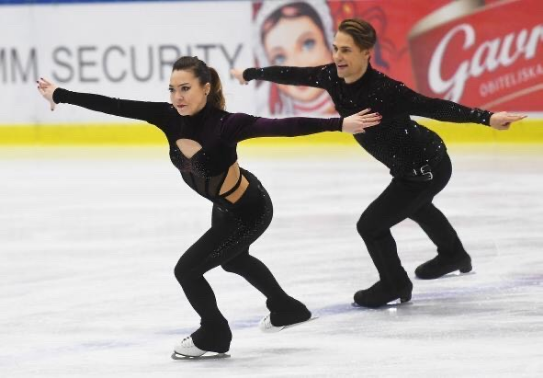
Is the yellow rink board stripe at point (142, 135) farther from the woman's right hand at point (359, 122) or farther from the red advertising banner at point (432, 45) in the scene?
the woman's right hand at point (359, 122)

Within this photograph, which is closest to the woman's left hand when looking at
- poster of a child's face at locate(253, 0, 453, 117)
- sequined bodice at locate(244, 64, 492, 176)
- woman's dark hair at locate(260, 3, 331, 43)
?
sequined bodice at locate(244, 64, 492, 176)

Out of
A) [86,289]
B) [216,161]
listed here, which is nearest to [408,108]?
[216,161]

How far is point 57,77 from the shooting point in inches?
415

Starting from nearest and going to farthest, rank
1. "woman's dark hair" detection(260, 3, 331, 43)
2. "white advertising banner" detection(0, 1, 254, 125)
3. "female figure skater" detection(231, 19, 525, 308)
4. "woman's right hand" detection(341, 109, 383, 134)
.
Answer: "woman's right hand" detection(341, 109, 383, 134)
"female figure skater" detection(231, 19, 525, 308)
"woman's dark hair" detection(260, 3, 331, 43)
"white advertising banner" detection(0, 1, 254, 125)

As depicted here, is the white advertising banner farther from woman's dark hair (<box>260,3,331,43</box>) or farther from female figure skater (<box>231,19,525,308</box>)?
female figure skater (<box>231,19,525,308</box>)

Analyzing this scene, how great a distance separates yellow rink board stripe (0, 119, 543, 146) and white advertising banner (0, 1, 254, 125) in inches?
3.6

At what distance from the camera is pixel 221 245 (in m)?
4.12

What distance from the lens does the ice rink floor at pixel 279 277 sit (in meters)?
4.09

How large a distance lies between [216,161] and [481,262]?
2174 mm

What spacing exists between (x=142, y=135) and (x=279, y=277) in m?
5.05

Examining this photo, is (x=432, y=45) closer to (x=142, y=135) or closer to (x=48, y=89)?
(x=142, y=135)

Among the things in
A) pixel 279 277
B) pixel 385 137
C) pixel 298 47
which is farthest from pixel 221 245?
pixel 298 47

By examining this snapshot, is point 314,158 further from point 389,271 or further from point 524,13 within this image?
point 389,271

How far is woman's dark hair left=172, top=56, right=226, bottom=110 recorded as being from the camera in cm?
403
